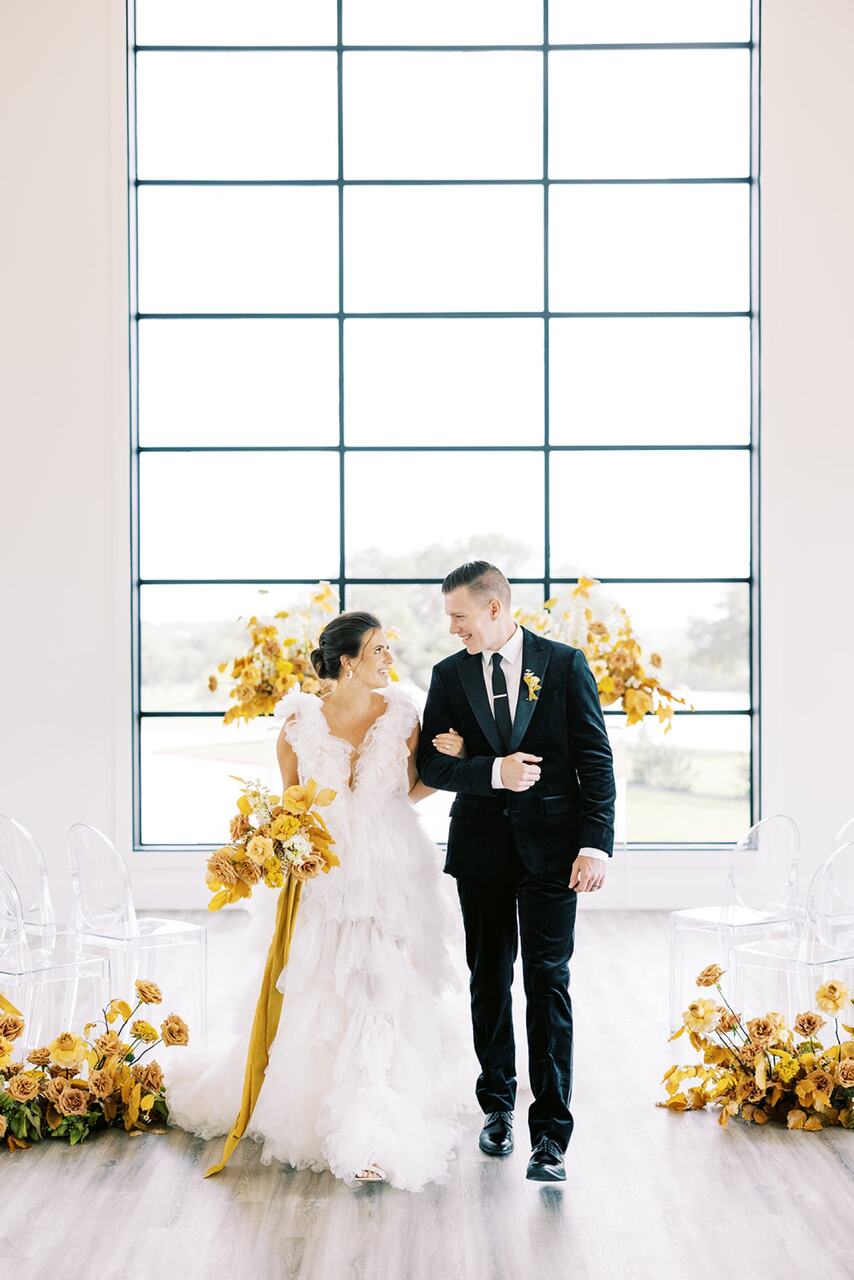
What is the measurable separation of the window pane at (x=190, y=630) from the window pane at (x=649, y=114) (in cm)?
321

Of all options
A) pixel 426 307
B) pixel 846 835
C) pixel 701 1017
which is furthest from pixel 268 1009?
pixel 426 307

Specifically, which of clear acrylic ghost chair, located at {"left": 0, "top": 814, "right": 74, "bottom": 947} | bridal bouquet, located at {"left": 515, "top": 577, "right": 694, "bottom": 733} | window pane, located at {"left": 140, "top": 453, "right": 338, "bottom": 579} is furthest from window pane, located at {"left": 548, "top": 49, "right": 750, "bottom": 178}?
clear acrylic ghost chair, located at {"left": 0, "top": 814, "right": 74, "bottom": 947}

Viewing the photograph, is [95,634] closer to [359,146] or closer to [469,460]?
[469,460]

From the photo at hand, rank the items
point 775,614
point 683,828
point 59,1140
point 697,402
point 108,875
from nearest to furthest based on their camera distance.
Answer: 1. point 59,1140
2. point 108,875
3. point 775,614
4. point 697,402
5. point 683,828

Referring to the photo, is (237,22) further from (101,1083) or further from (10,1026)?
(101,1083)

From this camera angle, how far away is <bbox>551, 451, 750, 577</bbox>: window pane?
803cm

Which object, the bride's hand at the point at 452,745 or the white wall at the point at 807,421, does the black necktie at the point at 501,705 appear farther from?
the white wall at the point at 807,421

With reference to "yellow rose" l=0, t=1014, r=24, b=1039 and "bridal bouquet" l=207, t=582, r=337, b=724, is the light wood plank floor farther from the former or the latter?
"bridal bouquet" l=207, t=582, r=337, b=724

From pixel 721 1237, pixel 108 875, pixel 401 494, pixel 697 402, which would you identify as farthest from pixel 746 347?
pixel 721 1237

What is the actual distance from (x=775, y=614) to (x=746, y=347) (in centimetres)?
172

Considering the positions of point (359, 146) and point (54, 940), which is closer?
point (54, 940)

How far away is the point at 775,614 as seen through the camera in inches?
297

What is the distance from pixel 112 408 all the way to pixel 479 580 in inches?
176

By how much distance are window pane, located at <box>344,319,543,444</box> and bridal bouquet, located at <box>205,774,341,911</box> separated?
4555 mm
